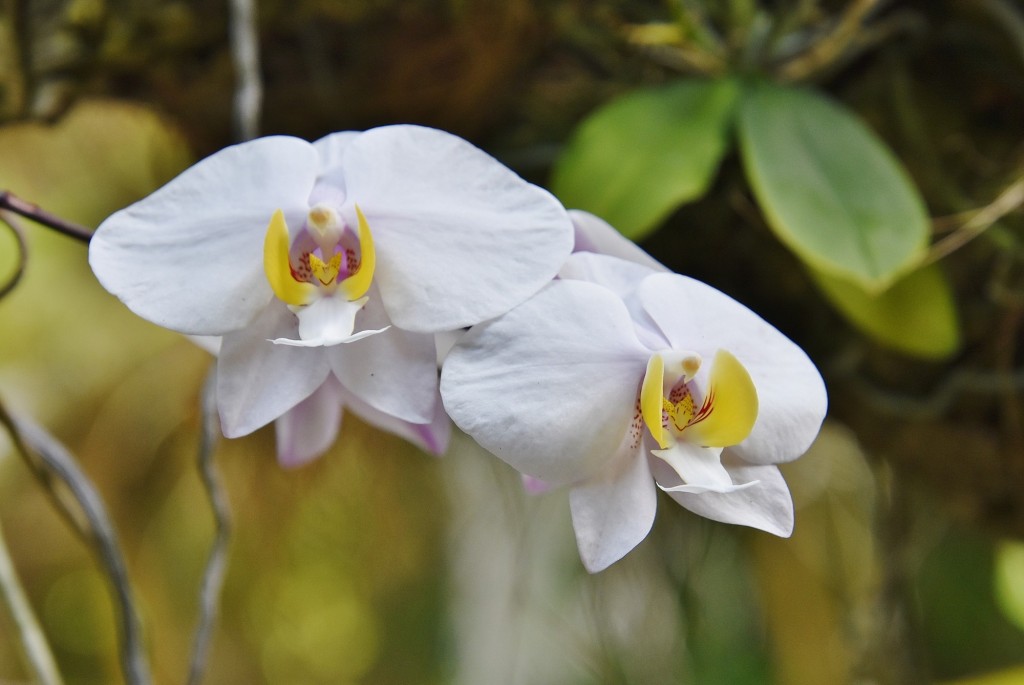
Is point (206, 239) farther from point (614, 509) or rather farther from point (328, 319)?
point (614, 509)

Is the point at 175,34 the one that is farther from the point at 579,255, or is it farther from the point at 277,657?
the point at 277,657

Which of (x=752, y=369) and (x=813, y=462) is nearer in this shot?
(x=752, y=369)

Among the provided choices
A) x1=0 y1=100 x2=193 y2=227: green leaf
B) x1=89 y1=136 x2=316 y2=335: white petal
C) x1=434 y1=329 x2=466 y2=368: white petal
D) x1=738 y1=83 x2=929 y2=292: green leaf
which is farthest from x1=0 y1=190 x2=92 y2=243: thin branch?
x1=0 y1=100 x2=193 y2=227: green leaf

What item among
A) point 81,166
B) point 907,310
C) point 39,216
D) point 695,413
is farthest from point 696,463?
point 81,166

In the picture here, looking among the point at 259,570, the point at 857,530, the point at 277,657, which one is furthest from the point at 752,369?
the point at 277,657

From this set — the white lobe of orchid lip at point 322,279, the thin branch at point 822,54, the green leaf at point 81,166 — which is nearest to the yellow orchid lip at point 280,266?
the white lobe of orchid lip at point 322,279
